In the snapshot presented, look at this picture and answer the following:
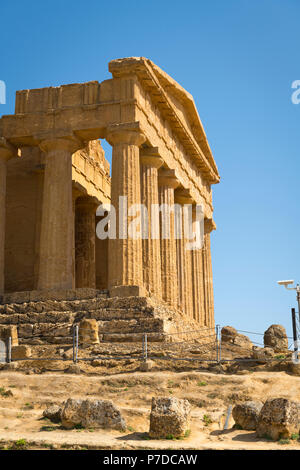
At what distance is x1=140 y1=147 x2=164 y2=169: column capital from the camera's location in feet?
109

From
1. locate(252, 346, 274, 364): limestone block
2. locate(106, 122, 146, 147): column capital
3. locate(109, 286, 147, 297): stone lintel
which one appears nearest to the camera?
locate(252, 346, 274, 364): limestone block

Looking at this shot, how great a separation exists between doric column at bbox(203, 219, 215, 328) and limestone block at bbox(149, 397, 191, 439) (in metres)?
32.9

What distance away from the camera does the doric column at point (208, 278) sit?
46.8 meters

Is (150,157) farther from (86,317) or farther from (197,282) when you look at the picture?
(197,282)

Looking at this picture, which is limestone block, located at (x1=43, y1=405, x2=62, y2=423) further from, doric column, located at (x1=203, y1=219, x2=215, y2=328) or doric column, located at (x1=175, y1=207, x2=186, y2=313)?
doric column, located at (x1=203, y1=219, x2=215, y2=328)

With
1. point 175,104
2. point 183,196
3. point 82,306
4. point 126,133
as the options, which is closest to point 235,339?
point 82,306

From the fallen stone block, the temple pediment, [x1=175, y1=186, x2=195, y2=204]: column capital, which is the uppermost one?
the temple pediment

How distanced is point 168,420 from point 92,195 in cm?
2937

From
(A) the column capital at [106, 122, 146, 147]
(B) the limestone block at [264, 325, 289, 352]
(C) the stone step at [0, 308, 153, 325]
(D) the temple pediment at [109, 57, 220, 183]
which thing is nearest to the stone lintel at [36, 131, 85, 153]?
(A) the column capital at [106, 122, 146, 147]

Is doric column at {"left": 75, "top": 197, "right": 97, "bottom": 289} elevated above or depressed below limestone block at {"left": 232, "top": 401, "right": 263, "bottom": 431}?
above

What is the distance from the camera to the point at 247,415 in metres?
13.8
